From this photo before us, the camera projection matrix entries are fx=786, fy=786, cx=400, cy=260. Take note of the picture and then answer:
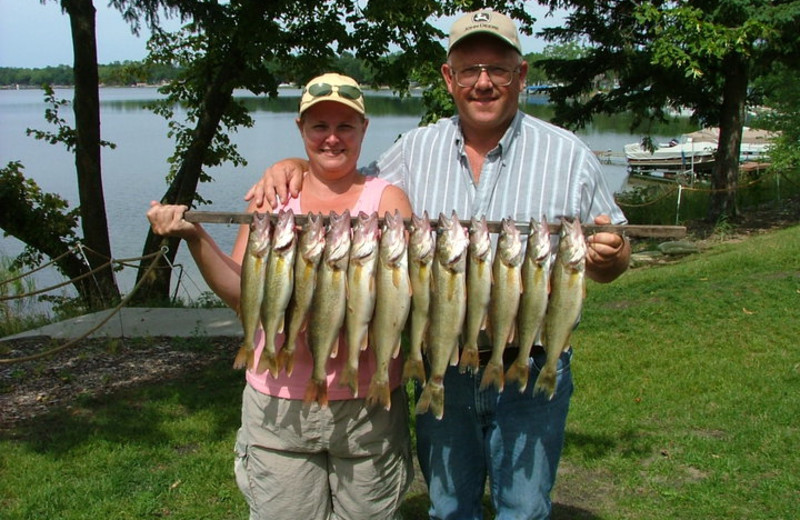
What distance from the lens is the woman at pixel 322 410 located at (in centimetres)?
312

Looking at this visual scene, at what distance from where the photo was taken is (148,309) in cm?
908

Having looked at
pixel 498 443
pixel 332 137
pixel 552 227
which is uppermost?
pixel 332 137

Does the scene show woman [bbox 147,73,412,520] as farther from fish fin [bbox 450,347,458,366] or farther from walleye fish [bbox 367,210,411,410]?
fish fin [bbox 450,347,458,366]

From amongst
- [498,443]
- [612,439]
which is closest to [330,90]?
[498,443]

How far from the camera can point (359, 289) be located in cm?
295

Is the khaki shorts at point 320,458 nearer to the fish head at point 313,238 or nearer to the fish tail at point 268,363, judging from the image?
the fish tail at point 268,363

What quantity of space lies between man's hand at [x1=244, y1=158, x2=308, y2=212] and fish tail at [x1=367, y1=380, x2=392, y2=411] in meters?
0.85

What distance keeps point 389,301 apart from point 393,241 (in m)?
0.23

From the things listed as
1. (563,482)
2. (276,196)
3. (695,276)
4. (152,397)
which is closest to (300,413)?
(276,196)

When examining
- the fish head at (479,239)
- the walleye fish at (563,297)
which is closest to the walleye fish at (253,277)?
the fish head at (479,239)

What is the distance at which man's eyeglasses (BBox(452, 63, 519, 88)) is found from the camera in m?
3.01

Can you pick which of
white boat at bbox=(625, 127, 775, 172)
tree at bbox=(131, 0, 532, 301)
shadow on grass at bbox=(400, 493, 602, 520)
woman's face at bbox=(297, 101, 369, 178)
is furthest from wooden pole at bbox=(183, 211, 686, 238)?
white boat at bbox=(625, 127, 775, 172)

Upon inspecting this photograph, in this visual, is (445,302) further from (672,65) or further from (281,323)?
(672,65)

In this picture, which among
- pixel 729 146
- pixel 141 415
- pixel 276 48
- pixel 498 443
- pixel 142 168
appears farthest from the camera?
pixel 142 168
